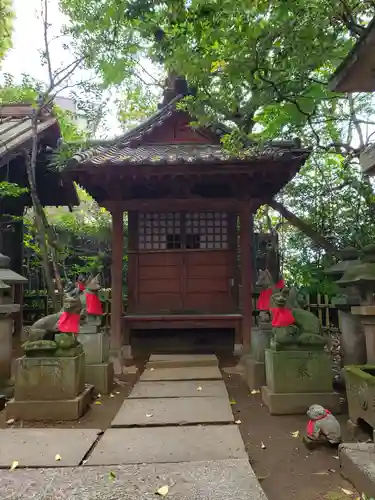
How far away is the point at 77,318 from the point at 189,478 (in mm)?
2984

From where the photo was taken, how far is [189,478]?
2.95m

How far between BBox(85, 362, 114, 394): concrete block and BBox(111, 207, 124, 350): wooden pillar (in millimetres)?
1933

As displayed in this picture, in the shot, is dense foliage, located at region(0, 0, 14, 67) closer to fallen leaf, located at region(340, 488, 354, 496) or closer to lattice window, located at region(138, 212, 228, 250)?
lattice window, located at region(138, 212, 228, 250)

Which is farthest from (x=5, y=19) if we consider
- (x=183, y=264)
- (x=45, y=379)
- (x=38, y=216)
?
(x=45, y=379)

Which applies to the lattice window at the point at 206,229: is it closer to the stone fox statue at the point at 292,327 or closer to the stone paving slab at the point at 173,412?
the stone fox statue at the point at 292,327

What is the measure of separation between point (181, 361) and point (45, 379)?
3.27 m

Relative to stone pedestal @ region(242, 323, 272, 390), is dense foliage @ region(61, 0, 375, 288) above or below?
above

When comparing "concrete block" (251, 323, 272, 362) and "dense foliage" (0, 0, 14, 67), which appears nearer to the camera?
"concrete block" (251, 323, 272, 362)

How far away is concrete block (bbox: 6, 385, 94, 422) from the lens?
488 centimetres

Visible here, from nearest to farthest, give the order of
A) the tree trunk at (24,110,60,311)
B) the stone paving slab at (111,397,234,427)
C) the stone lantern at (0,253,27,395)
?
the stone paving slab at (111,397,234,427) < the stone lantern at (0,253,27,395) < the tree trunk at (24,110,60,311)

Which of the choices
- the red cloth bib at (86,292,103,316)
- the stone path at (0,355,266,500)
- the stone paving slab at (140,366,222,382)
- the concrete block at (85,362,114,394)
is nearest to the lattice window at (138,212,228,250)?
the red cloth bib at (86,292,103,316)

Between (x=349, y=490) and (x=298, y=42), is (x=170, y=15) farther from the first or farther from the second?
(x=349, y=490)

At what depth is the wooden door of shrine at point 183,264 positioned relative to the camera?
9203mm

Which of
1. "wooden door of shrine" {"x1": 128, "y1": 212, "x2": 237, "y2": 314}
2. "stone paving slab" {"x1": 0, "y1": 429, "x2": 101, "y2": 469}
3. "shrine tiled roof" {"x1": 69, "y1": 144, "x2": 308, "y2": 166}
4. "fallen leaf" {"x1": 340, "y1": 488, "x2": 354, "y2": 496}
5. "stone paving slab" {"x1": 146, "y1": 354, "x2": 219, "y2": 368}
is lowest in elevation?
"fallen leaf" {"x1": 340, "y1": 488, "x2": 354, "y2": 496}
